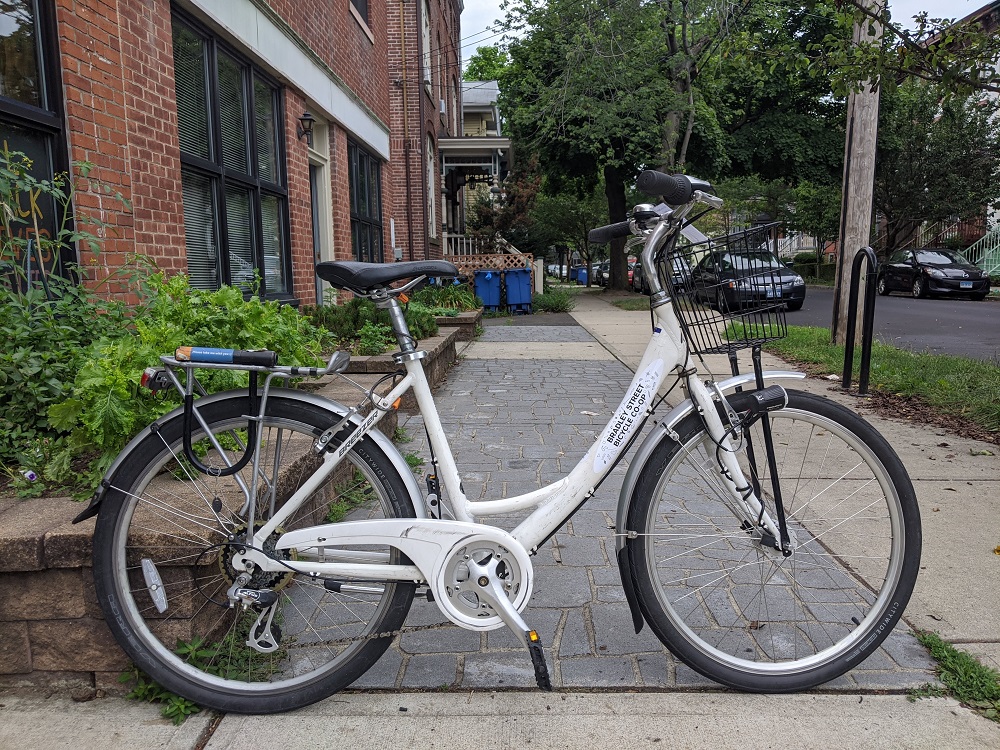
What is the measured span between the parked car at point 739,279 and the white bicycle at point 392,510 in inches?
0.5

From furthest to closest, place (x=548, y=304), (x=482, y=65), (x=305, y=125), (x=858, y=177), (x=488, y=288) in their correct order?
(x=482, y=65) < (x=548, y=304) < (x=488, y=288) < (x=858, y=177) < (x=305, y=125)

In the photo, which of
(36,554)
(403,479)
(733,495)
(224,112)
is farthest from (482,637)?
(224,112)

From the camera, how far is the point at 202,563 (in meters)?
2.19

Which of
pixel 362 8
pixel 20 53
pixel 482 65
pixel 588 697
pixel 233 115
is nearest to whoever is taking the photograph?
pixel 588 697

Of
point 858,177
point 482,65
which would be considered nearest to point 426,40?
point 858,177

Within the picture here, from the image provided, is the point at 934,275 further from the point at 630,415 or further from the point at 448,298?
the point at 630,415

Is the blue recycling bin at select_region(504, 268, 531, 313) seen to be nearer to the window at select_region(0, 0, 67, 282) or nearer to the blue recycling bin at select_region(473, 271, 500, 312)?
the blue recycling bin at select_region(473, 271, 500, 312)

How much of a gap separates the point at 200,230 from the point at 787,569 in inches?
203

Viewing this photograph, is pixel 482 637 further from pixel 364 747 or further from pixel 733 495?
pixel 733 495

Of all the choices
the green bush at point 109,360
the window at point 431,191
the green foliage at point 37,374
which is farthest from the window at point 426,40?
the green foliage at point 37,374

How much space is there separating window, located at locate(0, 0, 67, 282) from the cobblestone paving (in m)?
2.44

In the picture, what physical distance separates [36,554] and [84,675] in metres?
0.42

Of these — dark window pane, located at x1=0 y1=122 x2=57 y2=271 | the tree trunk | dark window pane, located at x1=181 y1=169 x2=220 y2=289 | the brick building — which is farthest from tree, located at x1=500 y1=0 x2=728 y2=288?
dark window pane, located at x1=0 y1=122 x2=57 y2=271

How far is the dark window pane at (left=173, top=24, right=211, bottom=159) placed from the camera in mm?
5777
